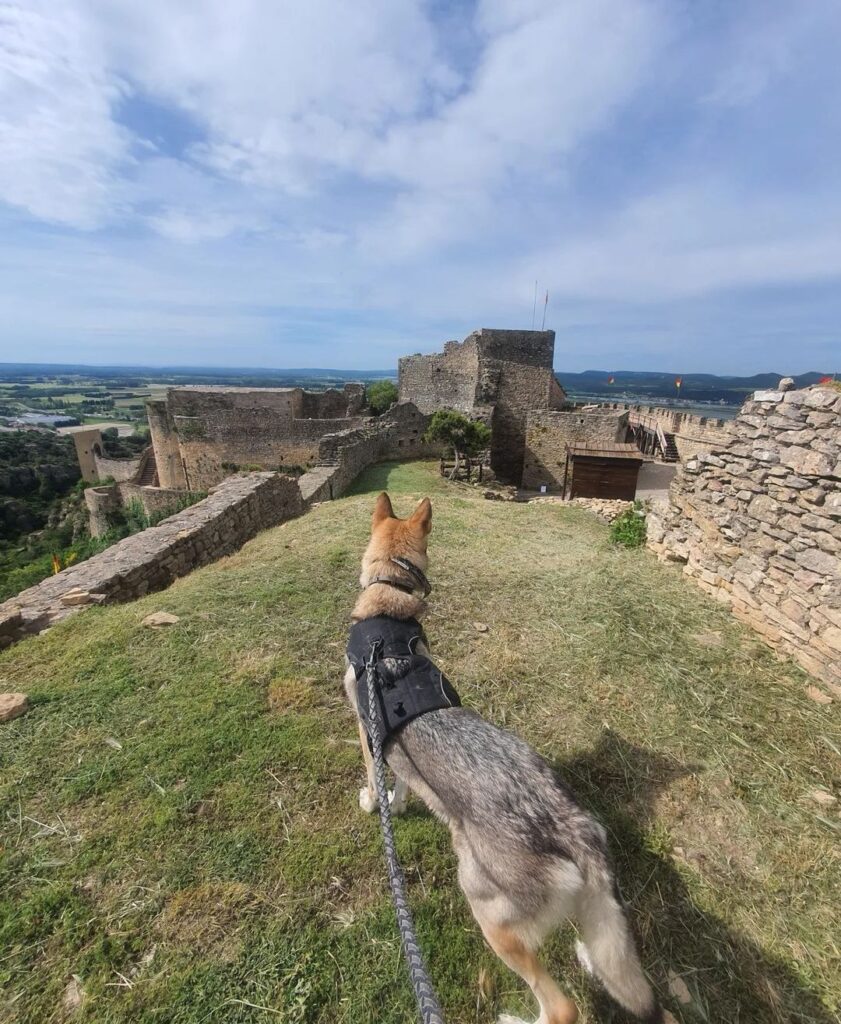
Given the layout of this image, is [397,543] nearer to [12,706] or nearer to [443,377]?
[12,706]

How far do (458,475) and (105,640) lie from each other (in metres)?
14.8

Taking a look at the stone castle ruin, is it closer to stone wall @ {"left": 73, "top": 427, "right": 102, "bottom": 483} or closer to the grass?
the grass

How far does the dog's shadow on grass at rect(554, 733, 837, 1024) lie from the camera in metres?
2.02

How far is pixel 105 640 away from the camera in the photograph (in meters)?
4.29

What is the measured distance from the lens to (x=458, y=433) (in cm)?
1744

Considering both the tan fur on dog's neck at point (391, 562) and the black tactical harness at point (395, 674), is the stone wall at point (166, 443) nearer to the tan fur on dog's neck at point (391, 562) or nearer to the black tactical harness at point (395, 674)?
the tan fur on dog's neck at point (391, 562)

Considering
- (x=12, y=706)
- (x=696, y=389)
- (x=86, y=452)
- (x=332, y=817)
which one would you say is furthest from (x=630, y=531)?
(x=696, y=389)

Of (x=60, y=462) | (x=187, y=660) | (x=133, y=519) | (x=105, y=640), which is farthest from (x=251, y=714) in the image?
(x=60, y=462)

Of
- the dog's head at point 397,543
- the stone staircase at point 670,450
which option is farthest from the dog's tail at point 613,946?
the stone staircase at point 670,450

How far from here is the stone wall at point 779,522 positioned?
161 inches

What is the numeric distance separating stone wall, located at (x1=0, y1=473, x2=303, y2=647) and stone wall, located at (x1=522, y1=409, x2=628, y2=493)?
45.1 feet

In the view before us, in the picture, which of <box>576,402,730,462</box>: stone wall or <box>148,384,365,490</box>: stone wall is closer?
<box>148,384,365,490</box>: stone wall

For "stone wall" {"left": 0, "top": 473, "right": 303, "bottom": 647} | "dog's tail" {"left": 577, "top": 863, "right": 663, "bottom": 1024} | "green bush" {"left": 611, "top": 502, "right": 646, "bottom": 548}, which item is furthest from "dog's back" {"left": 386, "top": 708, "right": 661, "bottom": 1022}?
"green bush" {"left": 611, "top": 502, "right": 646, "bottom": 548}

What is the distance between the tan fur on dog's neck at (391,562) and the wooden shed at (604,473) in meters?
13.5
